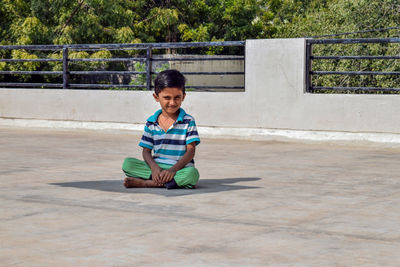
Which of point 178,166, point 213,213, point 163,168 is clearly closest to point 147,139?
point 163,168

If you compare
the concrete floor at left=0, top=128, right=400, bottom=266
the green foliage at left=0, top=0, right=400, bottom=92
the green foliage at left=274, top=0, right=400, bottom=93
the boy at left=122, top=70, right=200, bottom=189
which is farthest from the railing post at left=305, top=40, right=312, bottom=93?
the green foliage at left=0, top=0, right=400, bottom=92

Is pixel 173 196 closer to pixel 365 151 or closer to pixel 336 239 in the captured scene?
pixel 336 239

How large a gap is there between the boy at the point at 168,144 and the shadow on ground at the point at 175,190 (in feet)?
0.27

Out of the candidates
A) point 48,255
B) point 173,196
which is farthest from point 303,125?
point 48,255

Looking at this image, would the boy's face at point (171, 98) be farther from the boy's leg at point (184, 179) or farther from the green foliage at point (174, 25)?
Result: the green foliage at point (174, 25)

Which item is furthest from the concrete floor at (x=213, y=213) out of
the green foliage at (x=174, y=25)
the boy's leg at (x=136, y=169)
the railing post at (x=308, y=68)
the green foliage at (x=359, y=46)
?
the green foliage at (x=174, y=25)

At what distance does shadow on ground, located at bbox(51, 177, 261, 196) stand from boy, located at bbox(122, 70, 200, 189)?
82 millimetres

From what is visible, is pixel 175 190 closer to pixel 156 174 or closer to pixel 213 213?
pixel 156 174

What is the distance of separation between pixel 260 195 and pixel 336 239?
1.96 m

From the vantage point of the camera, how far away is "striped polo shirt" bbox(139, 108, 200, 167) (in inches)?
297

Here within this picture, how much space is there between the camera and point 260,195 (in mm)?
7074

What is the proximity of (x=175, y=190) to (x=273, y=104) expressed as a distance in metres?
5.64

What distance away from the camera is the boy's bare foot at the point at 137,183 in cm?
752

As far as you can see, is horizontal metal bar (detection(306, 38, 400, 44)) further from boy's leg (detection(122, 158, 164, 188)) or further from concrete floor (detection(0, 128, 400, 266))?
boy's leg (detection(122, 158, 164, 188))
